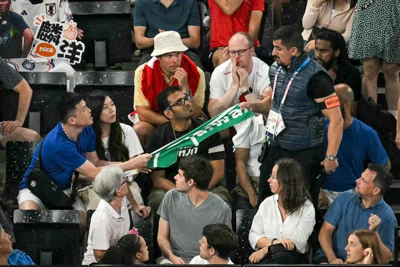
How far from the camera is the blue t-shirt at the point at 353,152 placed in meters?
7.23

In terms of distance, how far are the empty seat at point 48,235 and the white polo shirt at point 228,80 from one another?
Result: 155 cm

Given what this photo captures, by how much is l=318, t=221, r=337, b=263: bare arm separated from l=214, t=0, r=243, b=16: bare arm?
2.22 m

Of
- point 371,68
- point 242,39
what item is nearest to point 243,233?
point 242,39

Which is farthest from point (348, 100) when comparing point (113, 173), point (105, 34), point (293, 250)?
point (105, 34)

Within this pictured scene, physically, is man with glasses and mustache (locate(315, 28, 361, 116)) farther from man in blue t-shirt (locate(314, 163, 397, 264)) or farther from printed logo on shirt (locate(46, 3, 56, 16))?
printed logo on shirt (locate(46, 3, 56, 16))

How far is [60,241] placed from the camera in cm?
677

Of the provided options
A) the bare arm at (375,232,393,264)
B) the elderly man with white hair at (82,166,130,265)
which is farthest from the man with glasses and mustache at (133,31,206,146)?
the bare arm at (375,232,393,264)

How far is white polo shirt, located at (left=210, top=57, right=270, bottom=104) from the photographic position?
7.70m

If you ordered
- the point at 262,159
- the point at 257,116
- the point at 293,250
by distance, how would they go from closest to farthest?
the point at 293,250 → the point at 262,159 → the point at 257,116

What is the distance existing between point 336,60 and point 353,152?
873 mm

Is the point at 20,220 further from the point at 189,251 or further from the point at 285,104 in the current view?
the point at 285,104

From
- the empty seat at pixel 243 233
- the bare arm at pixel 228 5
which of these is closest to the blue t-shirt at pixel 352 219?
the empty seat at pixel 243 233

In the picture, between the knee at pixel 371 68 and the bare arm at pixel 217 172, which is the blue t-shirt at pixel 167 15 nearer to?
the knee at pixel 371 68

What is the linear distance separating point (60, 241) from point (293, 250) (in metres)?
1.45
